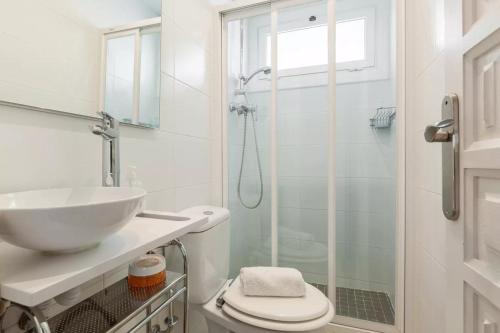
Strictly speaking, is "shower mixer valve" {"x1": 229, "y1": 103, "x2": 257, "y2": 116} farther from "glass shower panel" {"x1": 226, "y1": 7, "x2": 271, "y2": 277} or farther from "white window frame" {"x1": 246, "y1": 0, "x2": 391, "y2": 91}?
"white window frame" {"x1": 246, "y1": 0, "x2": 391, "y2": 91}

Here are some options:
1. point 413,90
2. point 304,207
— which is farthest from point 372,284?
point 413,90

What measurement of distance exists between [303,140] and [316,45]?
23.6 inches

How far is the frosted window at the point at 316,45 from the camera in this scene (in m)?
1.55

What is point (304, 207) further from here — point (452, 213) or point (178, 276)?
point (452, 213)

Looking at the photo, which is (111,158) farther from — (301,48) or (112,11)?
(301,48)

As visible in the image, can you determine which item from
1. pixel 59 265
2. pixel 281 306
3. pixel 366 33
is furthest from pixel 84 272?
pixel 366 33

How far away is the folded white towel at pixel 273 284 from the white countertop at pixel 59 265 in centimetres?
57

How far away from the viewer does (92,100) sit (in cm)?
82

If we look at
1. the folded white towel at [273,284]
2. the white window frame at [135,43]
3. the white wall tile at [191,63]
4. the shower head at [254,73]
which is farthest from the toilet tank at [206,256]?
the shower head at [254,73]

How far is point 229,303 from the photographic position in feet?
3.39

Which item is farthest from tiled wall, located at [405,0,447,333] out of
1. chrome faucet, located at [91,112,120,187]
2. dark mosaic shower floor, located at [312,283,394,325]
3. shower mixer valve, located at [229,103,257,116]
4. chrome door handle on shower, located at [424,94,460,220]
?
chrome faucet, located at [91,112,120,187]

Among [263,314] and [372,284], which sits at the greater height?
[263,314]

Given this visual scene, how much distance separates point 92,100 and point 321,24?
4.46ft

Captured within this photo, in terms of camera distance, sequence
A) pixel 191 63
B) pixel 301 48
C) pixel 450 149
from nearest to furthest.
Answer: pixel 450 149 < pixel 191 63 < pixel 301 48
